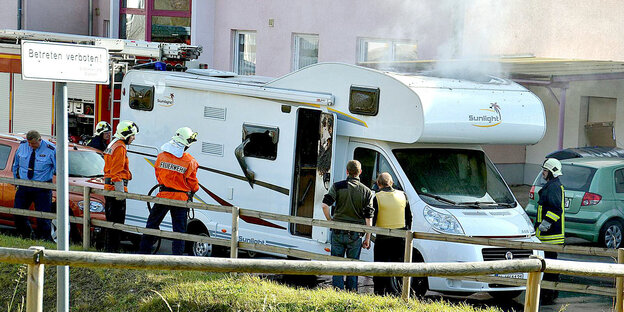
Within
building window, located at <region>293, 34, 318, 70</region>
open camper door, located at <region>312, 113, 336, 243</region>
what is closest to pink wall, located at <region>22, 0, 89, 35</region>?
building window, located at <region>293, 34, 318, 70</region>

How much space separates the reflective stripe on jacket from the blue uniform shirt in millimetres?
6446

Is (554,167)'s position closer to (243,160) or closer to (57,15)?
(243,160)

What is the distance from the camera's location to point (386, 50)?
63.7 ft

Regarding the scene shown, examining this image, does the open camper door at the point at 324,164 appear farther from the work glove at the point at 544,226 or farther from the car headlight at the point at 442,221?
the work glove at the point at 544,226

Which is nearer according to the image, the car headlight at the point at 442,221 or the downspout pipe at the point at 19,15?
the car headlight at the point at 442,221

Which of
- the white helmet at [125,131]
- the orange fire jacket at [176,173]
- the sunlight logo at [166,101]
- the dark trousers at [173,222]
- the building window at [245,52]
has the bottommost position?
the dark trousers at [173,222]

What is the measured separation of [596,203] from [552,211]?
4.08 metres

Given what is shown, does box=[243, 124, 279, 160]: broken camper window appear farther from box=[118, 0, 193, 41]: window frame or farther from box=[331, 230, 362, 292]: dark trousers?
box=[118, 0, 193, 41]: window frame

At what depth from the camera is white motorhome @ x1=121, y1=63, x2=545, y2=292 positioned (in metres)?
9.91

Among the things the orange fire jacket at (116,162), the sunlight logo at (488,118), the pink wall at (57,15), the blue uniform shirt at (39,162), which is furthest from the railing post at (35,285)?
the pink wall at (57,15)

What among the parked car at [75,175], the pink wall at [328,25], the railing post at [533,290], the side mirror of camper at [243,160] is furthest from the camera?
the pink wall at [328,25]

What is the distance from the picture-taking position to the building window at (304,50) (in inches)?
831

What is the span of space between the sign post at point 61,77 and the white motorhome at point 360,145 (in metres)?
4.45

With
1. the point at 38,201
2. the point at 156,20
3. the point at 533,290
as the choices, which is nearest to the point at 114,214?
the point at 38,201
